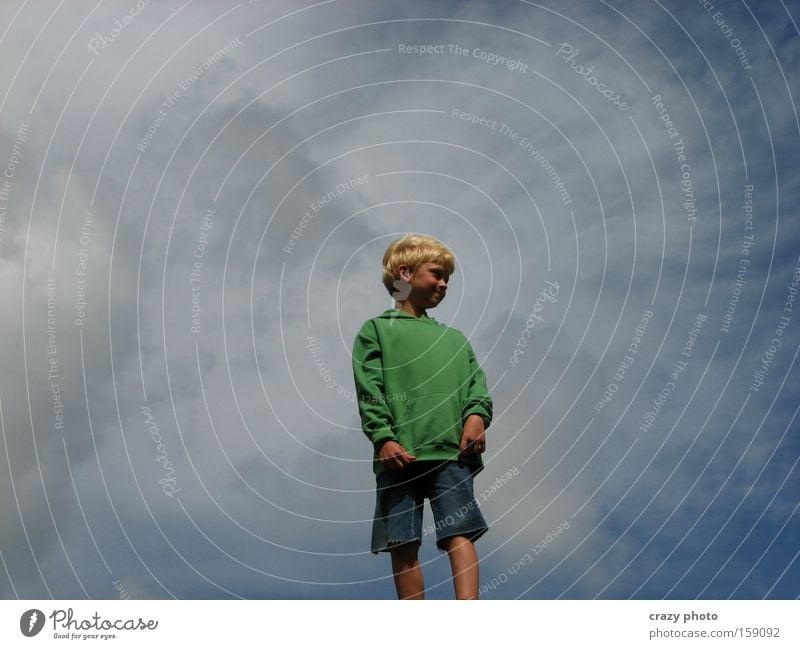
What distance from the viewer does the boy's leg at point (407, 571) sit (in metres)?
6.97

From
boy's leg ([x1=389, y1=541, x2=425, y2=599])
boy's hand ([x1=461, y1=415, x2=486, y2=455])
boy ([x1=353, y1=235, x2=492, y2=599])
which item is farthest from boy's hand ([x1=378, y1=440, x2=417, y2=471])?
boy's leg ([x1=389, y1=541, x2=425, y2=599])

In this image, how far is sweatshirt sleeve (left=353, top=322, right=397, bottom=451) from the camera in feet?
24.1

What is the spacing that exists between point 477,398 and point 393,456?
98cm

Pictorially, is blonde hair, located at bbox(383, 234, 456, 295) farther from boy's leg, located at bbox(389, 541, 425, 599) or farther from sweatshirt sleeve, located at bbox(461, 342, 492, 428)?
boy's leg, located at bbox(389, 541, 425, 599)

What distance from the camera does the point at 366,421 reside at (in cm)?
743

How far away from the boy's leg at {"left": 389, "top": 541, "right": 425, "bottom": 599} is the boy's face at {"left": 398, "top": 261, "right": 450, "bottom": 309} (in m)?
2.23

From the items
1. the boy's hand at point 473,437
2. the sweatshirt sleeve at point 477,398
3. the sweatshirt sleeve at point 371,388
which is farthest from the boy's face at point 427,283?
the boy's hand at point 473,437

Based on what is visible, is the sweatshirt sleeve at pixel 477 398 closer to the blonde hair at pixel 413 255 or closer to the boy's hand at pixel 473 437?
the boy's hand at pixel 473 437

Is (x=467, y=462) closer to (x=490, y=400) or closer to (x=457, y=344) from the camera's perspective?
(x=490, y=400)

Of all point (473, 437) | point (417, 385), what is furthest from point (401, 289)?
point (473, 437)

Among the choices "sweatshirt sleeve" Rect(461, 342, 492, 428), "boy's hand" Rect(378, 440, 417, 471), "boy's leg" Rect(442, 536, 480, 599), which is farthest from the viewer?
"sweatshirt sleeve" Rect(461, 342, 492, 428)

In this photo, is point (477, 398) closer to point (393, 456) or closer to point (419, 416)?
point (419, 416)

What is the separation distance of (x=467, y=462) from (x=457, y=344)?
1.18 metres
